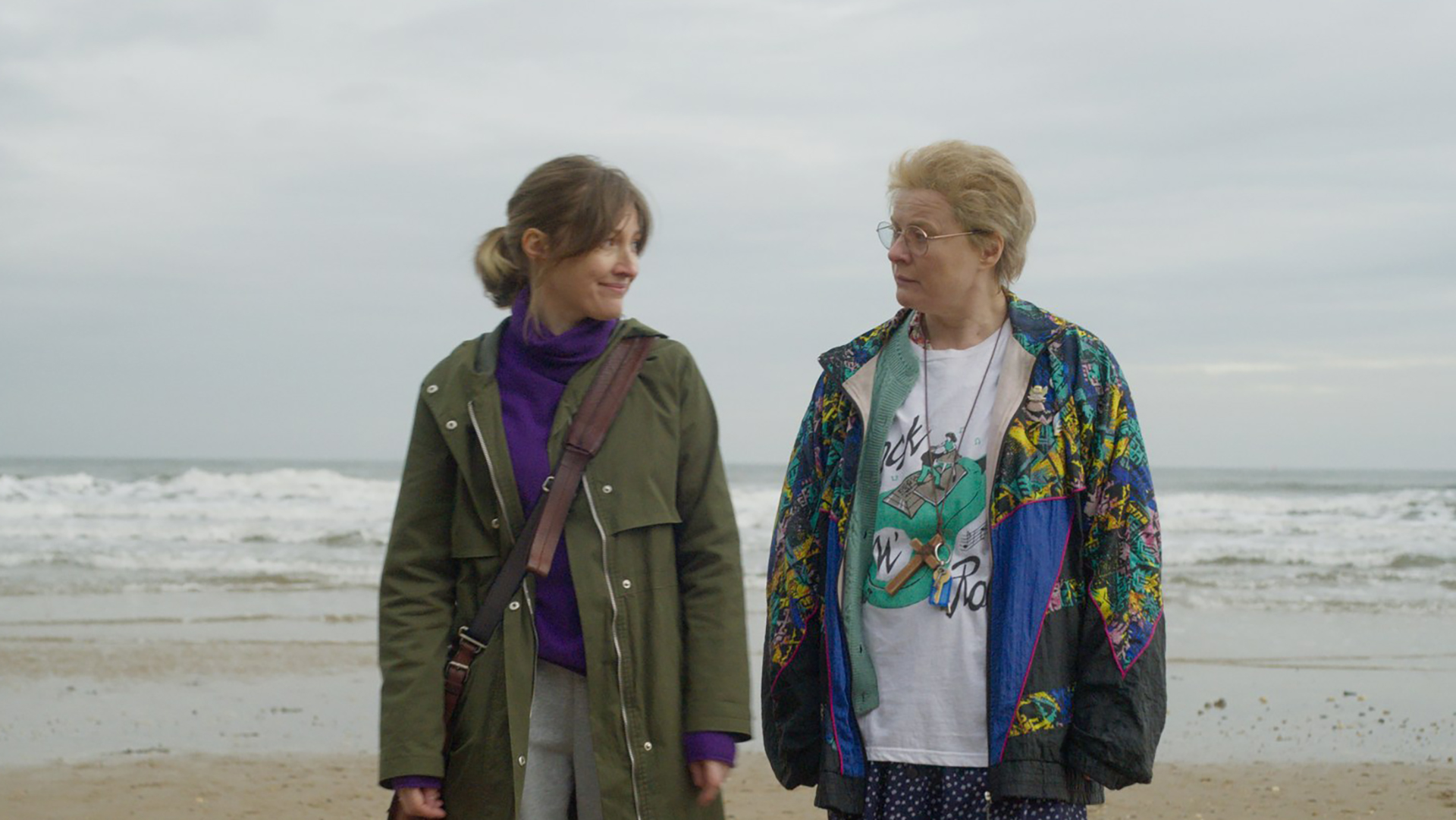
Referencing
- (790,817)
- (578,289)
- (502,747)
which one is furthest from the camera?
(790,817)

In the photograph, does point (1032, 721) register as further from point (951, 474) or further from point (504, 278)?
point (504, 278)

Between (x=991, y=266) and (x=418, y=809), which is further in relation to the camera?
(x=991, y=266)

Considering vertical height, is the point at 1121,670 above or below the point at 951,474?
below

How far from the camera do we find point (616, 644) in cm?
240

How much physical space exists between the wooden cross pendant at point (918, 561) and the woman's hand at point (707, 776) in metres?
0.45

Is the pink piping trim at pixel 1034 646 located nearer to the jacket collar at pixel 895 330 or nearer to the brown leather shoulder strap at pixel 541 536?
the jacket collar at pixel 895 330

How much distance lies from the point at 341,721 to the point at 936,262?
5597 mm

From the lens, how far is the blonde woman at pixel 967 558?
2.48m

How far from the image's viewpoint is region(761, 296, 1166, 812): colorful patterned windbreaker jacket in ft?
8.07

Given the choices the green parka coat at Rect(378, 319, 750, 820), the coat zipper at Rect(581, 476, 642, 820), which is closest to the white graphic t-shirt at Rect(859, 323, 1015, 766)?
the green parka coat at Rect(378, 319, 750, 820)

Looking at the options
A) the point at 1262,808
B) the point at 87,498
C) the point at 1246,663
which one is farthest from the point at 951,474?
the point at 87,498

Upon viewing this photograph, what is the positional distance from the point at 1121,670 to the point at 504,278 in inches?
52.4

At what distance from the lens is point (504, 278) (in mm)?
2703

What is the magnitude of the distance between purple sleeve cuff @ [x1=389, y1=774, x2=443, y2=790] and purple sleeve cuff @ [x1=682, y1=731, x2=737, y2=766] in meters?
0.44
